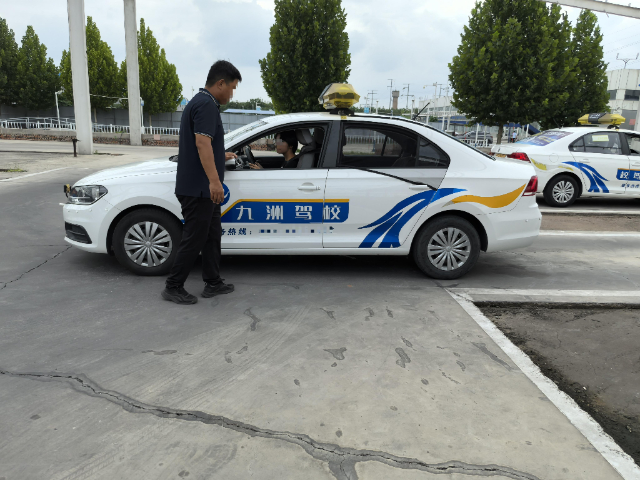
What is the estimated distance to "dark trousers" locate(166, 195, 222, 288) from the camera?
14.1 feet

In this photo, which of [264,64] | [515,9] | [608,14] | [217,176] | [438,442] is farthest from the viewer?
[264,64]

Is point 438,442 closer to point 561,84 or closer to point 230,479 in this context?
point 230,479

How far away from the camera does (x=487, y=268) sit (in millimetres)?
6008

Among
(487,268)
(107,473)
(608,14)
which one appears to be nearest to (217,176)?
(107,473)

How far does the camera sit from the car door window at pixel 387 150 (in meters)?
5.14

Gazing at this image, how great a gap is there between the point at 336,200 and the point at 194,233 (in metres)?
1.44

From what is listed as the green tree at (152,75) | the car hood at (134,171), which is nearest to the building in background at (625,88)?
the green tree at (152,75)

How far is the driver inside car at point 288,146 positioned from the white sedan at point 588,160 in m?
6.28

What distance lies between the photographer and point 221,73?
4266mm

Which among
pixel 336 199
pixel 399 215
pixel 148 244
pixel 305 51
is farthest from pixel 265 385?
pixel 305 51

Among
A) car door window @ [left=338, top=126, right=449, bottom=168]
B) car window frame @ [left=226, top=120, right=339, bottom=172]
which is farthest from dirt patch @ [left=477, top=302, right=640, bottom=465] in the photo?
car window frame @ [left=226, top=120, right=339, bottom=172]

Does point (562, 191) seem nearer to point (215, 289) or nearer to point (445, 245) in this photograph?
point (445, 245)

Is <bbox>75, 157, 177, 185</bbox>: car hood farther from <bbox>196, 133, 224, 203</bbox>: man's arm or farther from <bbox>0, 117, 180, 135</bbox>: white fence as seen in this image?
<bbox>0, 117, 180, 135</bbox>: white fence

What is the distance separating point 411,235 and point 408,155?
0.80 m
